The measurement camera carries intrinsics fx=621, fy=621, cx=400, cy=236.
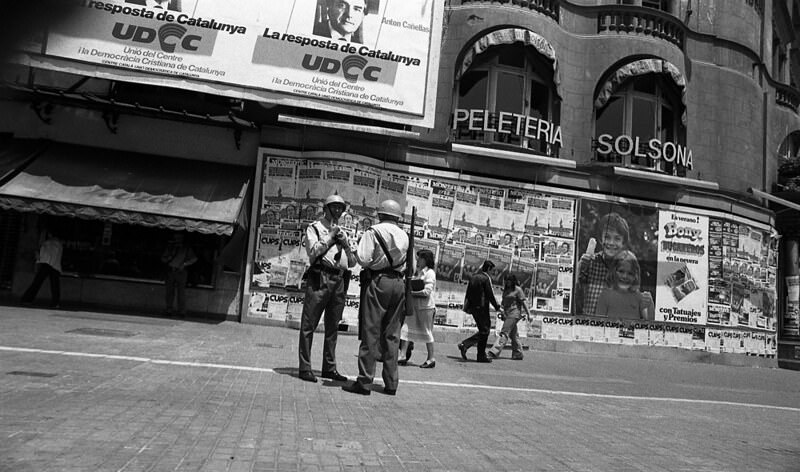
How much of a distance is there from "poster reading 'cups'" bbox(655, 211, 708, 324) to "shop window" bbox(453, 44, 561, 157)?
3934mm

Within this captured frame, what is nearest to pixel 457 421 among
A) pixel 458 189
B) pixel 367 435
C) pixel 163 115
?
pixel 367 435

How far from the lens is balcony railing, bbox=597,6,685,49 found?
1745cm

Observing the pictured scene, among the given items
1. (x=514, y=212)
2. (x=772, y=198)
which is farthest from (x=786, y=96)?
(x=514, y=212)

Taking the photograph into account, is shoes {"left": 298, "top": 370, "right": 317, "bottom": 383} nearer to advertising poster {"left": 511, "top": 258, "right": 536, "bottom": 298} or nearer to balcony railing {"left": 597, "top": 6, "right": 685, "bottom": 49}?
advertising poster {"left": 511, "top": 258, "right": 536, "bottom": 298}

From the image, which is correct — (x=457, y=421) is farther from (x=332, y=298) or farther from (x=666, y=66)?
(x=666, y=66)

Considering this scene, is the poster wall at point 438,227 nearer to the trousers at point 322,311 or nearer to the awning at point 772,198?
the awning at point 772,198

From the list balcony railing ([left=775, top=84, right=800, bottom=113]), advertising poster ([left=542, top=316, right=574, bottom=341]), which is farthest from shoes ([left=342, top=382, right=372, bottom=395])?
balcony railing ([left=775, top=84, right=800, bottom=113])

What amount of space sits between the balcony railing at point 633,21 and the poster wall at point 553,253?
196 inches

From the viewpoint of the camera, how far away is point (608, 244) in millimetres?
16406

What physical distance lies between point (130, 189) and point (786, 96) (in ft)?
68.4

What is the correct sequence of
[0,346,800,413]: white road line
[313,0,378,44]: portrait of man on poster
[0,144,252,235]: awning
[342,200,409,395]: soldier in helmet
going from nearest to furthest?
[342,200,409,395]: soldier in helmet
[0,346,800,413]: white road line
[0,144,252,235]: awning
[313,0,378,44]: portrait of man on poster

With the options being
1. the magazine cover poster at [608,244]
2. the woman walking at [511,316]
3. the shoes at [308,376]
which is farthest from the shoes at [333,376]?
the magazine cover poster at [608,244]

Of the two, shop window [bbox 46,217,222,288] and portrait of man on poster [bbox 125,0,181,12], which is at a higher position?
portrait of man on poster [bbox 125,0,181,12]

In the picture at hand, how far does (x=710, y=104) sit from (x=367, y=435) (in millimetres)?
17290
